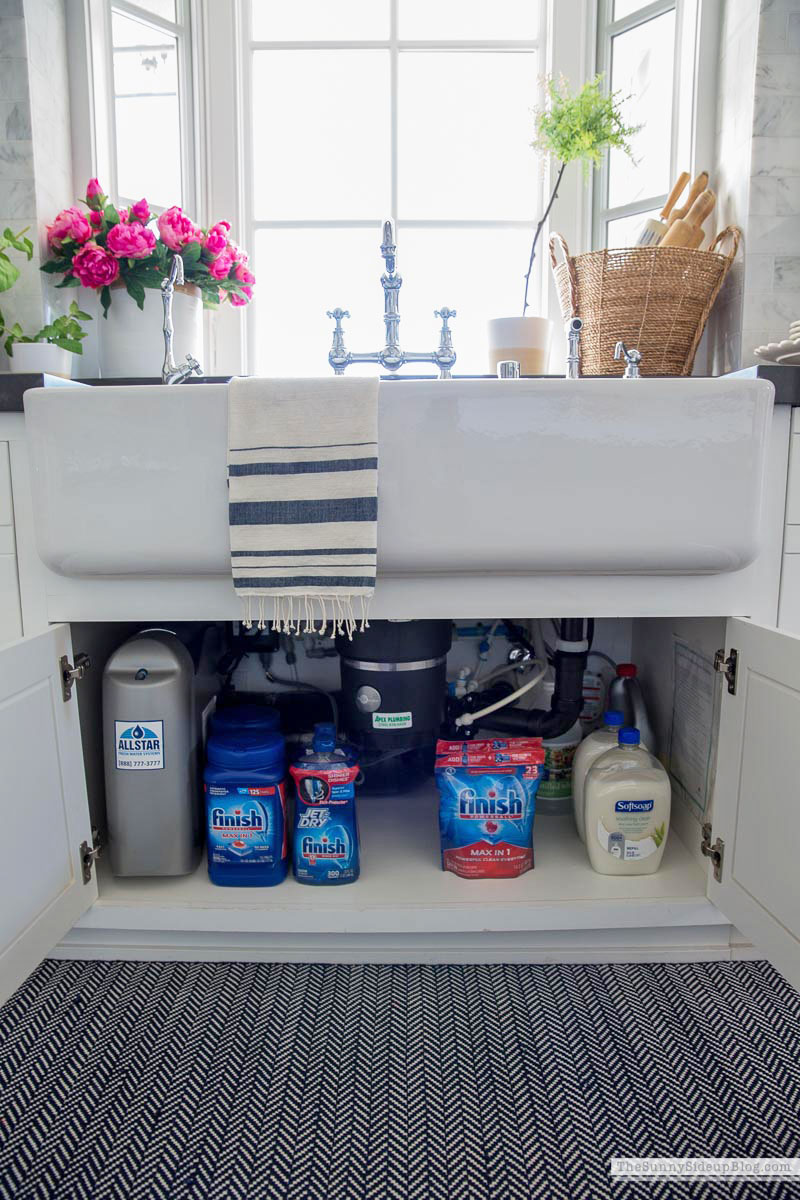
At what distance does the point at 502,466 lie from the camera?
2.76 feet

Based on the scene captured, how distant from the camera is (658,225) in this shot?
50.2 inches

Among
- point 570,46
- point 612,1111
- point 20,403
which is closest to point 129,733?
point 20,403

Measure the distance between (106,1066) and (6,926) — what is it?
0.71ft

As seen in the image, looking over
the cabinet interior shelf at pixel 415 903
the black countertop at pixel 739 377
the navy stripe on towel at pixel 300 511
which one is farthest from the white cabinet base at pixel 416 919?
the black countertop at pixel 739 377

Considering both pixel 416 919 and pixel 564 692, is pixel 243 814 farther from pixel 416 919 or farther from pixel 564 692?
pixel 564 692

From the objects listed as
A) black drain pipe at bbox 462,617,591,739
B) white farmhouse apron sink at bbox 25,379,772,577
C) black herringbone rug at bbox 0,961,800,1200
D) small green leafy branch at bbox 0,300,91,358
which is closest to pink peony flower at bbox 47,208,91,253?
small green leafy branch at bbox 0,300,91,358

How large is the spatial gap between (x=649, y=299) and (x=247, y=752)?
3.15 feet

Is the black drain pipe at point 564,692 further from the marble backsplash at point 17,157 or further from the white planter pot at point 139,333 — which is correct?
the marble backsplash at point 17,157

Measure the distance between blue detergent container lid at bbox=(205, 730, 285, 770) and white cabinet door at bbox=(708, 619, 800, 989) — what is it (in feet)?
1.96

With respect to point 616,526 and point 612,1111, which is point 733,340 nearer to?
point 616,526

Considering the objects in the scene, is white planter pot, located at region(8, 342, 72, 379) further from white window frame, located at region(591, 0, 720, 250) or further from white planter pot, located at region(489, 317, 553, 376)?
white window frame, located at region(591, 0, 720, 250)

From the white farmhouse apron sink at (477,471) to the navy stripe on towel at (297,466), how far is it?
25 mm

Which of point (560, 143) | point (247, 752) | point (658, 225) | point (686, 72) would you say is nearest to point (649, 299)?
point (658, 225)

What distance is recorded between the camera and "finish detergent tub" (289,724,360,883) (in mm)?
1037
